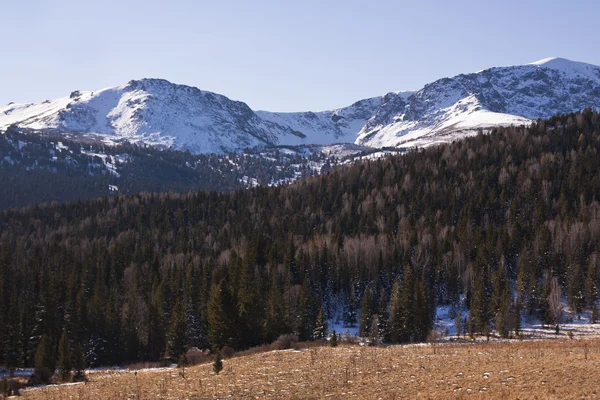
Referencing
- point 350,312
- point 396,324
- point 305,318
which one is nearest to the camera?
point 396,324

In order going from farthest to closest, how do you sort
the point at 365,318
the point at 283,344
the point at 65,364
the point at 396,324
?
the point at 365,318 → the point at 396,324 → the point at 283,344 → the point at 65,364

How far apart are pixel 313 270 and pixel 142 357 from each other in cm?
4936

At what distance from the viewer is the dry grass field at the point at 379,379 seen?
26500 millimetres

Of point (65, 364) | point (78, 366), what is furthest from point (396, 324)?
point (65, 364)

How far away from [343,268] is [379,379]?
95.9m

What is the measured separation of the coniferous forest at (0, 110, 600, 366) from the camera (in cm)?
8225

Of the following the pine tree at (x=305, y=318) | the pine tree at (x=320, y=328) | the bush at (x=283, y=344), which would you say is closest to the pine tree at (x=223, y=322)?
the bush at (x=283, y=344)

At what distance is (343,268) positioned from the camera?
127 metres

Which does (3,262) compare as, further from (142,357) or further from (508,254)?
(508,254)

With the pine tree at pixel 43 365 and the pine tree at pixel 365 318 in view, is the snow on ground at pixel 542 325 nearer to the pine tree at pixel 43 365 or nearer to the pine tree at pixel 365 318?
the pine tree at pixel 365 318

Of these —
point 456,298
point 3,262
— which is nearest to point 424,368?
point 456,298

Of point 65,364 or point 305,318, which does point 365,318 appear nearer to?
point 305,318

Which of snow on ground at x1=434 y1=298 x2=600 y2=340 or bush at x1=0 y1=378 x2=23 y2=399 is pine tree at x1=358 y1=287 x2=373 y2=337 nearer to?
snow on ground at x1=434 y1=298 x2=600 y2=340

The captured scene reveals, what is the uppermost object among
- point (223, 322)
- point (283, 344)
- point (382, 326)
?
point (223, 322)
